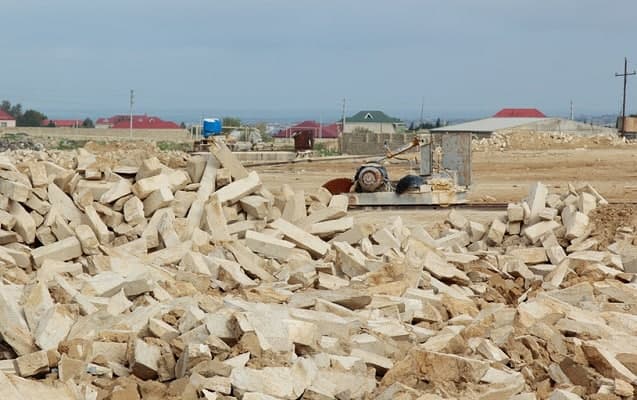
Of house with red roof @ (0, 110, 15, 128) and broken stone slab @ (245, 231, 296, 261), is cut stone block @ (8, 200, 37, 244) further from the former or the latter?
house with red roof @ (0, 110, 15, 128)

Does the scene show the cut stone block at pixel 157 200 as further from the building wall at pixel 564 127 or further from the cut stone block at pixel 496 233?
the building wall at pixel 564 127

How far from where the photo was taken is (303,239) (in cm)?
1179

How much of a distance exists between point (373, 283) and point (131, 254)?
103 inches

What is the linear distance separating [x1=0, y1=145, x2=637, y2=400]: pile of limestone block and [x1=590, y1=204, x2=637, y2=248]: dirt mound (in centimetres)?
13

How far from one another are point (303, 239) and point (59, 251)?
2620 millimetres

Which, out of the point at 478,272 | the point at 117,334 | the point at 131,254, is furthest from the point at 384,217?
the point at 117,334

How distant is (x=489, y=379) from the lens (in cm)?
726

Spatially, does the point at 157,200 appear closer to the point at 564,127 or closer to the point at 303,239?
the point at 303,239

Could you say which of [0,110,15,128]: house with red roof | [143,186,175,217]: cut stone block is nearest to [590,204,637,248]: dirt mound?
[143,186,175,217]: cut stone block

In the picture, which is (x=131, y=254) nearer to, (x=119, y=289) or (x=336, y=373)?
(x=119, y=289)

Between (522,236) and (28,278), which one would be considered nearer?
(28,278)

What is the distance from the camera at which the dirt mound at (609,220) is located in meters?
12.9

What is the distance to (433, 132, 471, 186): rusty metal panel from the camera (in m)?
15.7

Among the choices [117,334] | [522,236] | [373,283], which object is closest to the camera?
[117,334]
